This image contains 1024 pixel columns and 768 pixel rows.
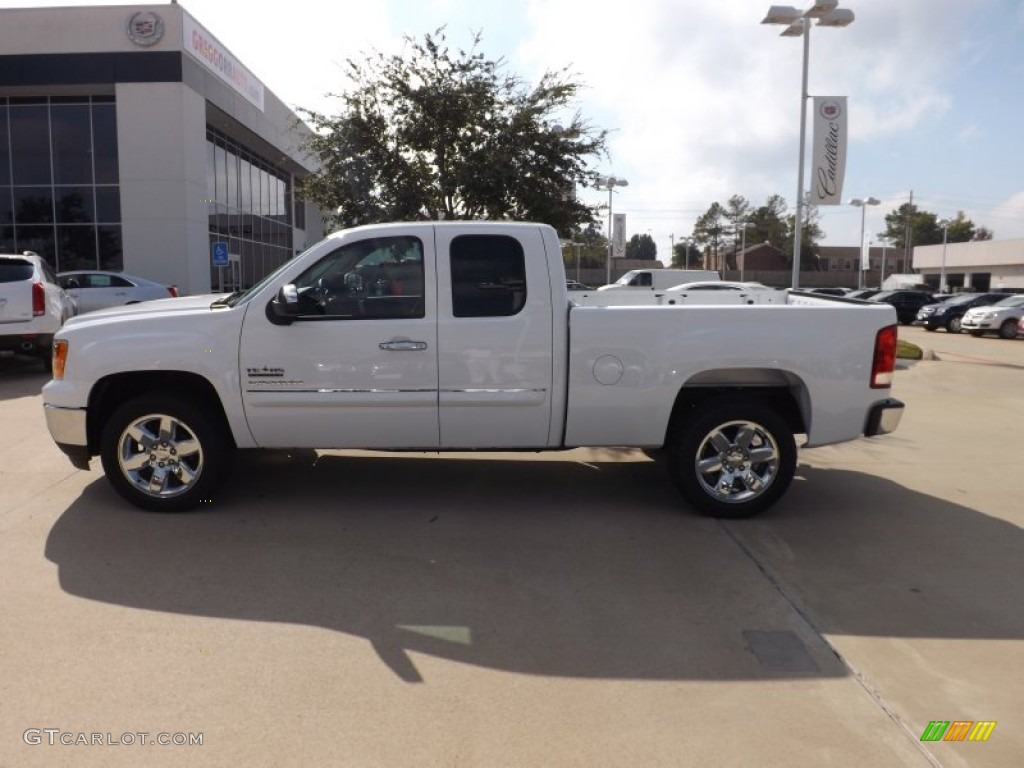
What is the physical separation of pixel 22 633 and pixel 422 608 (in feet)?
6.18

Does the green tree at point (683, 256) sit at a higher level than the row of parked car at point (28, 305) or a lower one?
higher

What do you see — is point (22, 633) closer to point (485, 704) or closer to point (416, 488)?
point (485, 704)

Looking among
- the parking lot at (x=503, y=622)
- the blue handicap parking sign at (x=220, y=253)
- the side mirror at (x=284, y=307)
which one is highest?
the blue handicap parking sign at (x=220, y=253)

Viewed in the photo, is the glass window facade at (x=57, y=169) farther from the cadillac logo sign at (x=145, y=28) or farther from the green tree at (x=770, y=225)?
the green tree at (x=770, y=225)

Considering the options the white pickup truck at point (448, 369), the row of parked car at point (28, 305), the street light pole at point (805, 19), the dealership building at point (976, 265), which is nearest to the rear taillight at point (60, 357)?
the white pickup truck at point (448, 369)

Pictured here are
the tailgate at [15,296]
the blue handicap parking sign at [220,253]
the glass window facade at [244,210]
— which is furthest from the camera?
the glass window facade at [244,210]

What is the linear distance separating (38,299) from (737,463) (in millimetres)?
10854

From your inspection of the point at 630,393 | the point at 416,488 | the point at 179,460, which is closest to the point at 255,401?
the point at 179,460

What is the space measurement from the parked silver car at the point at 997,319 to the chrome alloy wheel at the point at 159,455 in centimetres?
2795

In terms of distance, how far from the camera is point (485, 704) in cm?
333

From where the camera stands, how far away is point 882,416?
565 centimetres

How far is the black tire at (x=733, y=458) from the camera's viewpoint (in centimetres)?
560

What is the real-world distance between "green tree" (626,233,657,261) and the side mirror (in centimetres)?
15378

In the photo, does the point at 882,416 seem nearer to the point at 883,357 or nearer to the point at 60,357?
the point at 883,357
